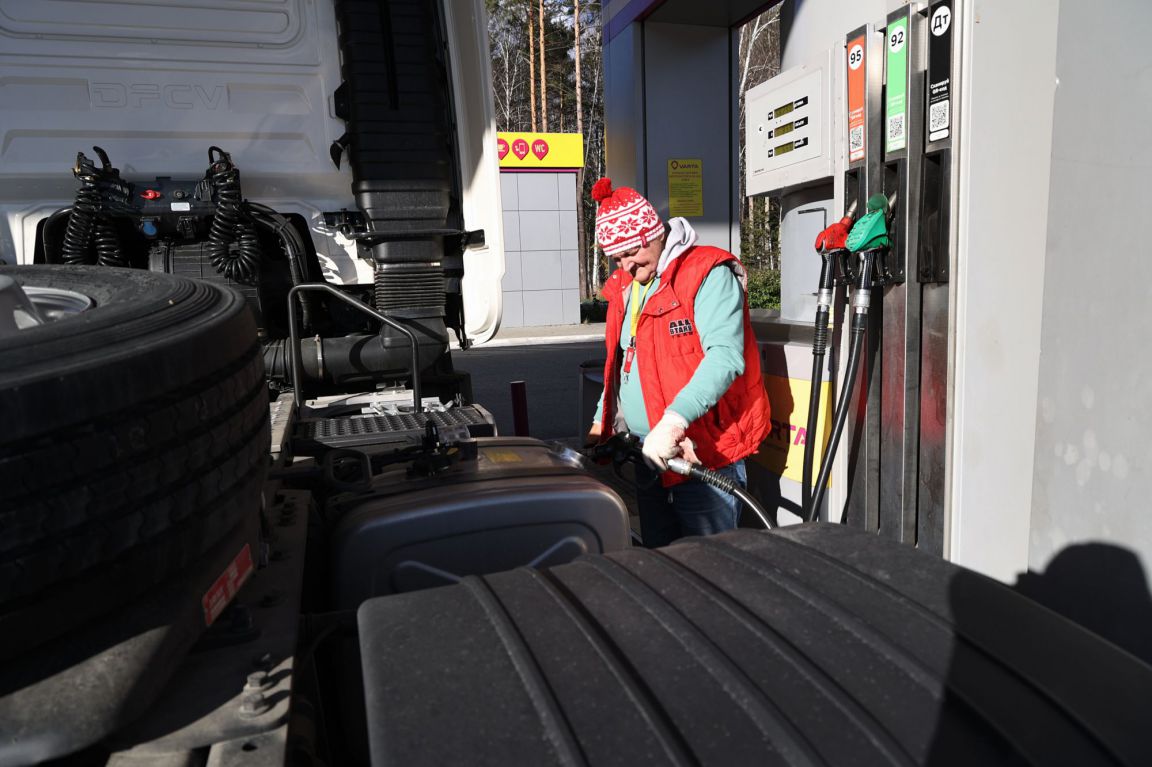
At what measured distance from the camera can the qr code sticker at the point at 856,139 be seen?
8.57 feet

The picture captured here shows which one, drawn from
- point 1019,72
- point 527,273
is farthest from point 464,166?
point 527,273

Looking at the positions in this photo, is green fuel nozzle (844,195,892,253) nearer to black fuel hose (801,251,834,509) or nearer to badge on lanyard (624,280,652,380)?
black fuel hose (801,251,834,509)

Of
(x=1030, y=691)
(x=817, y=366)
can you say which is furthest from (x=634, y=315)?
(x=1030, y=691)

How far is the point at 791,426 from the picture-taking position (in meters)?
3.22

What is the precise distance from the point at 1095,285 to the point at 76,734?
8.35ft

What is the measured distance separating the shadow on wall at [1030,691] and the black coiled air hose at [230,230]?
2950mm

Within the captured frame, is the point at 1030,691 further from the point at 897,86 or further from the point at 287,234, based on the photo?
the point at 287,234

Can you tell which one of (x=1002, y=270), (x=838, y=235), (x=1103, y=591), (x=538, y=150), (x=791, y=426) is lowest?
(x=1103, y=591)

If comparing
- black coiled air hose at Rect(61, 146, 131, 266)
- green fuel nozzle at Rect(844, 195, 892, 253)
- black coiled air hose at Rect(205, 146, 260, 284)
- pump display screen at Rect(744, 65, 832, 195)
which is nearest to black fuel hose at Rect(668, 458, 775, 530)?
green fuel nozzle at Rect(844, 195, 892, 253)

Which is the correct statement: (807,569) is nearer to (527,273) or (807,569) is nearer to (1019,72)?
(1019,72)

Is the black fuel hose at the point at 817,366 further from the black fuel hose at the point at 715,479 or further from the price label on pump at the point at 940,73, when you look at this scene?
the black fuel hose at the point at 715,479

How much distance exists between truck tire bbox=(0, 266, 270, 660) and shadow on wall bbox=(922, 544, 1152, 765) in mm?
810

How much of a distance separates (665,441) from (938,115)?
1254mm

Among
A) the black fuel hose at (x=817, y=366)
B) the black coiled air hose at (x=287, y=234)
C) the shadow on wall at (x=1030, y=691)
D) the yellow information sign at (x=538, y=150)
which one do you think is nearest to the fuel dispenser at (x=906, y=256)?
the black fuel hose at (x=817, y=366)
